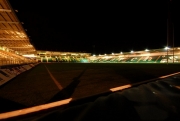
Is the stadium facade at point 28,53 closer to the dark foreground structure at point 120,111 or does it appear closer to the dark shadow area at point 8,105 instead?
the dark shadow area at point 8,105

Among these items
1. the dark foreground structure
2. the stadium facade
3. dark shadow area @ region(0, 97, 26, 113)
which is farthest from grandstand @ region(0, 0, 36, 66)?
the dark foreground structure

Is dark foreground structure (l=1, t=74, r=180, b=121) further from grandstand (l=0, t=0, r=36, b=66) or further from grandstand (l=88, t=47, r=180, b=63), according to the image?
grandstand (l=88, t=47, r=180, b=63)

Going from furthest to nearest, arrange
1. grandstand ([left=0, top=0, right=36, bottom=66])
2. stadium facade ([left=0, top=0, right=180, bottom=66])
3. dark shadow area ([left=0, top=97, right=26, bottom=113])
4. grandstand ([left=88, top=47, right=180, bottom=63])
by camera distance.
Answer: grandstand ([left=88, top=47, right=180, bottom=63]) < stadium facade ([left=0, top=0, right=180, bottom=66]) < grandstand ([left=0, top=0, right=36, bottom=66]) < dark shadow area ([left=0, top=97, right=26, bottom=113])

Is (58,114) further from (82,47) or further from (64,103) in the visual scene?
(82,47)

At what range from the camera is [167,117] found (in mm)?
1430

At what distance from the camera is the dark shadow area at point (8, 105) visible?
202 centimetres

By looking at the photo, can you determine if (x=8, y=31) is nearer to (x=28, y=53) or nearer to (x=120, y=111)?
(x=120, y=111)

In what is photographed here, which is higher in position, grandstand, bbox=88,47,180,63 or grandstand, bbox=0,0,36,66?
grandstand, bbox=0,0,36,66

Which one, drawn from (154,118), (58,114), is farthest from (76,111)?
(154,118)

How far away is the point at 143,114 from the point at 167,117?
29 cm

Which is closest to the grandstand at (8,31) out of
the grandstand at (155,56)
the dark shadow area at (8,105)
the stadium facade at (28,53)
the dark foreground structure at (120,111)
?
the stadium facade at (28,53)

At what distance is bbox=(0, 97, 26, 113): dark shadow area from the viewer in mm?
2015

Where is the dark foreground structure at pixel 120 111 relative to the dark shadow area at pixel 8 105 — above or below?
above

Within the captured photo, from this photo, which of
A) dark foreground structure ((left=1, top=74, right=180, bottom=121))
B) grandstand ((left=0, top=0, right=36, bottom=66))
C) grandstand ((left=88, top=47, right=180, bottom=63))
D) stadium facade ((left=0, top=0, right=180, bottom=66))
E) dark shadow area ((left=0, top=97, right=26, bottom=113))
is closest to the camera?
dark foreground structure ((left=1, top=74, right=180, bottom=121))
